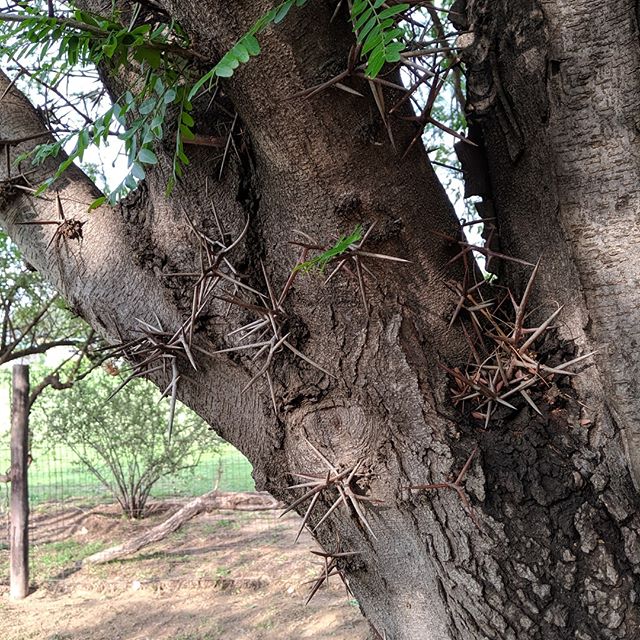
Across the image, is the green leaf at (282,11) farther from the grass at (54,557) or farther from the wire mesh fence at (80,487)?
the wire mesh fence at (80,487)

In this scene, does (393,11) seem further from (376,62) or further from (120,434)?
(120,434)

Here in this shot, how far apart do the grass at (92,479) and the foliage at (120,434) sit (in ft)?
1.43

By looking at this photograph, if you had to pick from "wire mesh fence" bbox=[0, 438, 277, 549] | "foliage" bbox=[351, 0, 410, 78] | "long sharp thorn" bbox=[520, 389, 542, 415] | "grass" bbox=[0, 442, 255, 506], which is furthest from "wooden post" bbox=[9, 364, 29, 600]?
"foliage" bbox=[351, 0, 410, 78]

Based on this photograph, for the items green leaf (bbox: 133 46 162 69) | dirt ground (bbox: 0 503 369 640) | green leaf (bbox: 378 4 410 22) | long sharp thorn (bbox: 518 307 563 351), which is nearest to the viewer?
green leaf (bbox: 378 4 410 22)

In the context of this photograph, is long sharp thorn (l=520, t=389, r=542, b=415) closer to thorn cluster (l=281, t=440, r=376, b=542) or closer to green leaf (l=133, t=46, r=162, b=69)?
thorn cluster (l=281, t=440, r=376, b=542)

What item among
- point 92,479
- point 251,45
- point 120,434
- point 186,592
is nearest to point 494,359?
point 251,45

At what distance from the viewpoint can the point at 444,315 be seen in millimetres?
1209

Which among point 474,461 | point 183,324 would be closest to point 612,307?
point 474,461

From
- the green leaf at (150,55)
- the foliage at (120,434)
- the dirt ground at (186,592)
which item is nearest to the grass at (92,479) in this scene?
the foliage at (120,434)

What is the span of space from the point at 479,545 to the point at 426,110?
2.37 ft

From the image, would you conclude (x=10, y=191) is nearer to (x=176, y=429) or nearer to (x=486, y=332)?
(x=486, y=332)

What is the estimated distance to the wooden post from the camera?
5.80 meters

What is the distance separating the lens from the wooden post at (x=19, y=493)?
19.0ft

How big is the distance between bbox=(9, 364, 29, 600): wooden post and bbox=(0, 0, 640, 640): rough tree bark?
5394 millimetres
